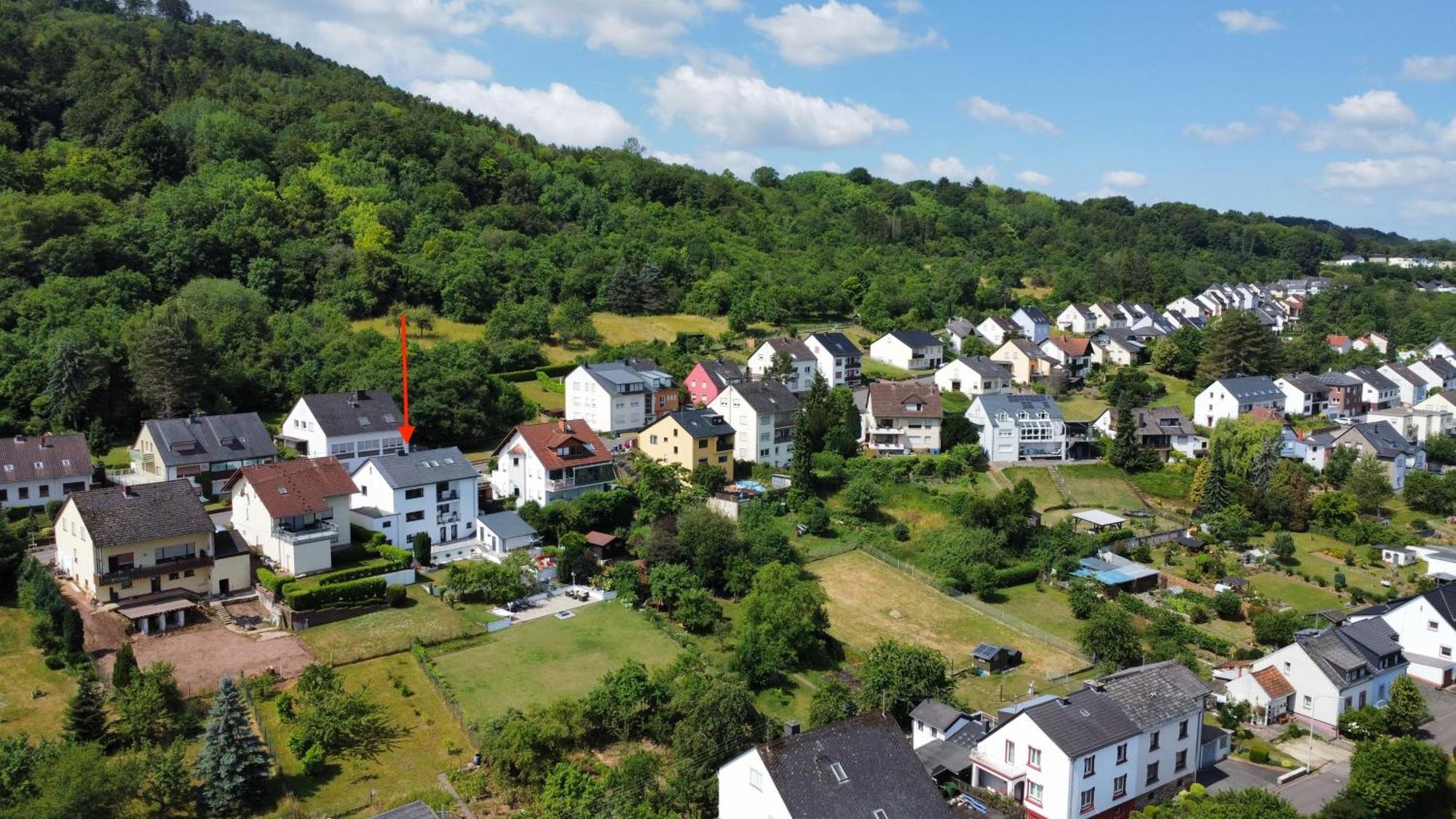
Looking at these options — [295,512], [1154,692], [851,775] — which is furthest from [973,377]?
[851,775]

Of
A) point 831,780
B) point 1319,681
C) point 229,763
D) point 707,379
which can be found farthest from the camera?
point 707,379

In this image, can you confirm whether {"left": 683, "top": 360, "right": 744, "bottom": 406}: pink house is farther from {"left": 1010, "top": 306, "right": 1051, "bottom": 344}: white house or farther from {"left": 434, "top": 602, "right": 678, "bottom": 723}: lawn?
{"left": 1010, "top": 306, "right": 1051, "bottom": 344}: white house

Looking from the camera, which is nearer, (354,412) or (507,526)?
(507,526)

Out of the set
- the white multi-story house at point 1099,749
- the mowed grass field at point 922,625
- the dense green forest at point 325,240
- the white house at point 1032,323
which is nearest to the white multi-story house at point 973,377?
the dense green forest at point 325,240

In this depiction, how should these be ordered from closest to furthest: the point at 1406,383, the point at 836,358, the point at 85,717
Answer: the point at 85,717
the point at 836,358
the point at 1406,383

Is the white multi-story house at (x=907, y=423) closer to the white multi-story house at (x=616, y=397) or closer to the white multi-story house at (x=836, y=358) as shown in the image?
the white multi-story house at (x=836, y=358)

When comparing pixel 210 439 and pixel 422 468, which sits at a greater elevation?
pixel 210 439

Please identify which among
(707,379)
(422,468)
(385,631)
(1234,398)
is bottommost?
(385,631)

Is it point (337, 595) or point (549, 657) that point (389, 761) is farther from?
point (337, 595)
